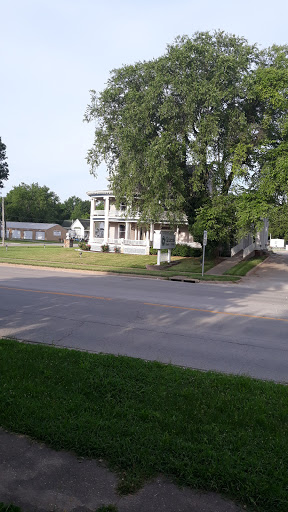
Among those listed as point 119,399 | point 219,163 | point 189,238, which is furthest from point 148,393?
point 189,238

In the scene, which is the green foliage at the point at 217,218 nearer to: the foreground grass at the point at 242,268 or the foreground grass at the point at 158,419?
the foreground grass at the point at 242,268

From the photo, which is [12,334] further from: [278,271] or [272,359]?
[278,271]

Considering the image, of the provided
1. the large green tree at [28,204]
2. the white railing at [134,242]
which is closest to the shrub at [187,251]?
the white railing at [134,242]

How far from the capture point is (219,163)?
1031 inches

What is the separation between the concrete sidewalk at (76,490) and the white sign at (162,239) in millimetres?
22480

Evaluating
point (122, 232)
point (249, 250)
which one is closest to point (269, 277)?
point (249, 250)

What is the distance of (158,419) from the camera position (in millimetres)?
4203

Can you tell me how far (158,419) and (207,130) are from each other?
882 inches

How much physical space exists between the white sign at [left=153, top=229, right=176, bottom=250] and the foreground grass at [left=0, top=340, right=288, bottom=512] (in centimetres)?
1997

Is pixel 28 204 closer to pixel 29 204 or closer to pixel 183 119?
pixel 29 204

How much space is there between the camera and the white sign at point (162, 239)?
2586 cm

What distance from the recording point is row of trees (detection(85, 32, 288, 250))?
24.0 m

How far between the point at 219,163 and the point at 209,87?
489cm

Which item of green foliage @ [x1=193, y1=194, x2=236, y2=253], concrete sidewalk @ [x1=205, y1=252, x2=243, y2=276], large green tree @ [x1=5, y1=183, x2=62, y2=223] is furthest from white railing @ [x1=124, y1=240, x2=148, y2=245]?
large green tree @ [x1=5, y1=183, x2=62, y2=223]
